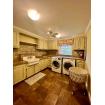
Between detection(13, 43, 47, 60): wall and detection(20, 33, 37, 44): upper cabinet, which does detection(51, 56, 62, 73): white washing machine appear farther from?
detection(20, 33, 37, 44): upper cabinet

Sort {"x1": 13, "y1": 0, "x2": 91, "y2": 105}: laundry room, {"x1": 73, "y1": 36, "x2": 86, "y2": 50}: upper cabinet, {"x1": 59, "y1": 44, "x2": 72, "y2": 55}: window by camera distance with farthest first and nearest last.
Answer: {"x1": 59, "y1": 44, "x2": 72, "y2": 55}: window < {"x1": 73, "y1": 36, "x2": 86, "y2": 50}: upper cabinet < {"x1": 13, "y1": 0, "x2": 91, "y2": 105}: laundry room

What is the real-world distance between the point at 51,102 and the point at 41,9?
2.29m

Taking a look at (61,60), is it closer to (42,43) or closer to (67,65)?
(67,65)

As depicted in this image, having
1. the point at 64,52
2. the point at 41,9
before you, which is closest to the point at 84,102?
the point at 41,9

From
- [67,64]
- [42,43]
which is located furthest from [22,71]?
[42,43]

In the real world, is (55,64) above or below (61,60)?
below

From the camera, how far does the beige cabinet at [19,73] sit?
259 cm

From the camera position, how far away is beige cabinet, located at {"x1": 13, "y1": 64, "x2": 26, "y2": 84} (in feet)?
8.49

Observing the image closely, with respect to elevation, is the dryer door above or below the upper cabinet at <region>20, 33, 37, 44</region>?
below

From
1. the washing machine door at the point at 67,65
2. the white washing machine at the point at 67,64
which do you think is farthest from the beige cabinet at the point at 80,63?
the washing machine door at the point at 67,65

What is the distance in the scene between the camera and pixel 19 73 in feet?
9.07

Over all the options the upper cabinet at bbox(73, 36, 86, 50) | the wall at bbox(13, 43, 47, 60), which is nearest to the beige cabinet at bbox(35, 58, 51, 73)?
the wall at bbox(13, 43, 47, 60)
